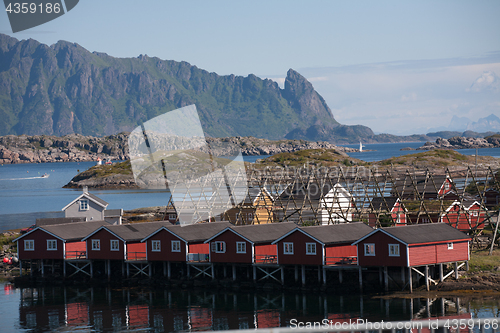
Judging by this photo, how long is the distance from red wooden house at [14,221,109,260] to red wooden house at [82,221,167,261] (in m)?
2.12

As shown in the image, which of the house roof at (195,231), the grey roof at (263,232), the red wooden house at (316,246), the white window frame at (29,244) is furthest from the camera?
the white window frame at (29,244)

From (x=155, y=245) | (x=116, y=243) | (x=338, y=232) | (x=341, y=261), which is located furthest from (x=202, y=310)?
(x=116, y=243)

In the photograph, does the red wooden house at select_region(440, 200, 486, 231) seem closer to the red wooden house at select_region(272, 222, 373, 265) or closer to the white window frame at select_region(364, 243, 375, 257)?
the red wooden house at select_region(272, 222, 373, 265)

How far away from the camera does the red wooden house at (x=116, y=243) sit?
58.4 m

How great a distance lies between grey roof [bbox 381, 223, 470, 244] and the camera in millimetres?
45188

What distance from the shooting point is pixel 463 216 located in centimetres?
6231

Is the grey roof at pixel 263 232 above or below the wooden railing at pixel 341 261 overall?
above

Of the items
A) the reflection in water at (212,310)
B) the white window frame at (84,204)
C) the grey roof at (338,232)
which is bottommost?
the reflection in water at (212,310)

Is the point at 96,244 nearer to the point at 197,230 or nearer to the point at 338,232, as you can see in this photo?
the point at 197,230

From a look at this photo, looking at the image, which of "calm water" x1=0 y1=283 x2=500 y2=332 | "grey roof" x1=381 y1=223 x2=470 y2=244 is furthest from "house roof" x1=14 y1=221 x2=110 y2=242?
"grey roof" x1=381 y1=223 x2=470 y2=244

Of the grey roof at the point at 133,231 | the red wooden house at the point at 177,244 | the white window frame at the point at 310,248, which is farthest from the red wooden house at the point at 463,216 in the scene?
the grey roof at the point at 133,231

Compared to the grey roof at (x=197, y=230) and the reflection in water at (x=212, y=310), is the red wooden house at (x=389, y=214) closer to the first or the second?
the grey roof at (x=197, y=230)

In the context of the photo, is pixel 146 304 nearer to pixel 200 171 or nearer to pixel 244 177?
pixel 244 177

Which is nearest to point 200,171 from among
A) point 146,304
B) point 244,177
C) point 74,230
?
point 244,177
